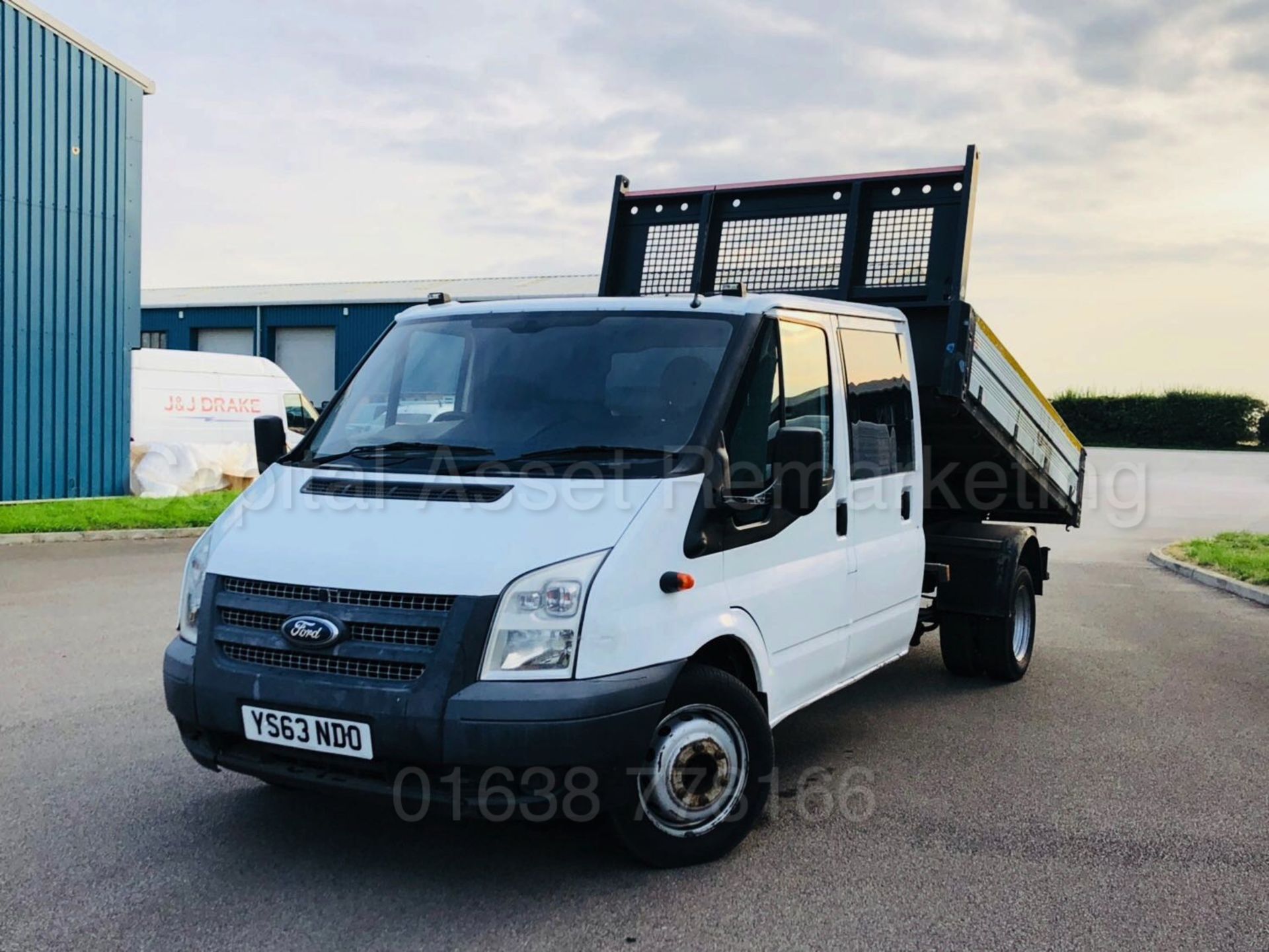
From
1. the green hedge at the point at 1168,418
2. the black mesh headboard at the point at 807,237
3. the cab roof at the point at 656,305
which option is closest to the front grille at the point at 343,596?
the cab roof at the point at 656,305

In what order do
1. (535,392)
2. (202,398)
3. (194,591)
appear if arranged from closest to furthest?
(194,591)
(535,392)
(202,398)

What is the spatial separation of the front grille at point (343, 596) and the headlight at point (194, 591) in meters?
0.23

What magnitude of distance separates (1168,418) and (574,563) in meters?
51.9

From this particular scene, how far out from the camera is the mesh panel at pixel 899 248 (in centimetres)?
710

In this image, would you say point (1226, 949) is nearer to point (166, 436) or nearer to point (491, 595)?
point (491, 595)

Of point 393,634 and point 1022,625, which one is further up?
point 393,634

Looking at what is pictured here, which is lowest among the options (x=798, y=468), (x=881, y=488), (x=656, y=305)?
(x=881, y=488)

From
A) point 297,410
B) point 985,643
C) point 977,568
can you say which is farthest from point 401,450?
point 297,410

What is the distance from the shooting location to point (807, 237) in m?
7.45

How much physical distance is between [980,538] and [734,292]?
341 centimetres

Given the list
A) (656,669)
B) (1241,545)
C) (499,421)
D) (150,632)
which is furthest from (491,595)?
(1241,545)

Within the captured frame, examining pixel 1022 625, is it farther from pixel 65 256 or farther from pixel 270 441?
pixel 65 256

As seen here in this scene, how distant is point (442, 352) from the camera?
5332 millimetres

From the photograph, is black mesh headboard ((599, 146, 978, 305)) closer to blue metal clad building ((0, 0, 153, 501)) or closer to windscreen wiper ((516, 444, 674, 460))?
windscreen wiper ((516, 444, 674, 460))
